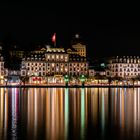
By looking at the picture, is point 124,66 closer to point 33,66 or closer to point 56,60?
point 56,60

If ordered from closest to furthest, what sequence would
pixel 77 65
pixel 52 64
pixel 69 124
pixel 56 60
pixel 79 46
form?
pixel 69 124 → pixel 52 64 → pixel 56 60 → pixel 77 65 → pixel 79 46

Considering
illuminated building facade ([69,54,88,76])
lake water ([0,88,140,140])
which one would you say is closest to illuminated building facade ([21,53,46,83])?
illuminated building facade ([69,54,88,76])

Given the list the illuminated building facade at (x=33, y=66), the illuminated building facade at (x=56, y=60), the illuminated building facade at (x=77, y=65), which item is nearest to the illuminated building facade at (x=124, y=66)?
the illuminated building facade at (x=77, y=65)

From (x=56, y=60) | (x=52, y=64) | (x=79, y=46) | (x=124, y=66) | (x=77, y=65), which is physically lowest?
(x=124, y=66)

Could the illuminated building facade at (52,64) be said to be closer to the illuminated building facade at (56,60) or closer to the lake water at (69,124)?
the illuminated building facade at (56,60)

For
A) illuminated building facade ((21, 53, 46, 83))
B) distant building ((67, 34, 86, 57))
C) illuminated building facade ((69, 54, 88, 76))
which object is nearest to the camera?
illuminated building facade ((21, 53, 46, 83))

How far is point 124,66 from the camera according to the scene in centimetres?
16300

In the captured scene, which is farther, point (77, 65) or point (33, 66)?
point (77, 65)

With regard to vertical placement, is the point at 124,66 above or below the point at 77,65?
below

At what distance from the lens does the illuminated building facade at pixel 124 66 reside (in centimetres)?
16288

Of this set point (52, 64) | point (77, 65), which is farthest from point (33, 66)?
point (77, 65)

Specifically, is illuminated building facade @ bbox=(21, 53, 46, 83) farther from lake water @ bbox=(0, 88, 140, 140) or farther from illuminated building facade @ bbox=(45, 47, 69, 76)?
lake water @ bbox=(0, 88, 140, 140)

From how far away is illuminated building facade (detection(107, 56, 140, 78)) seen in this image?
6412 inches

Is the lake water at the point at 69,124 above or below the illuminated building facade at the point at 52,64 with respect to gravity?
below
